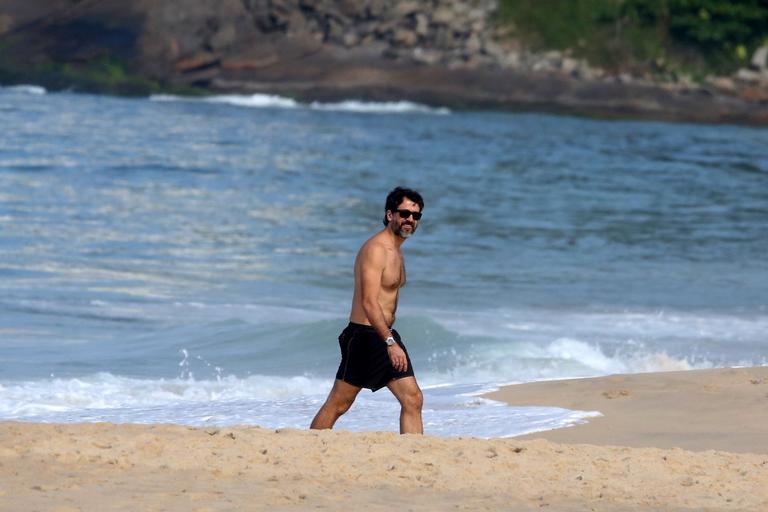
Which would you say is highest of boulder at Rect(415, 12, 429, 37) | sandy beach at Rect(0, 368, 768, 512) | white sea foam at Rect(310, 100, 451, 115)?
boulder at Rect(415, 12, 429, 37)

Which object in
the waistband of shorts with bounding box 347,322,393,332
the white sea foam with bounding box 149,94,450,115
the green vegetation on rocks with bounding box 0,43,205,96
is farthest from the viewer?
the green vegetation on rocks with bounding box 0,43,205,96

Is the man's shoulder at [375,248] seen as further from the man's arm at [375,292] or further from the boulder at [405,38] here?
the boulder at [405,38]

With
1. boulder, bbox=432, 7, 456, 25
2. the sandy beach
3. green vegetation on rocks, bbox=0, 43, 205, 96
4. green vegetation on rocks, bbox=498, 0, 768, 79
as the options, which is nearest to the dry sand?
the sandy beach

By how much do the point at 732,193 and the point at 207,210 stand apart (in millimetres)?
9966

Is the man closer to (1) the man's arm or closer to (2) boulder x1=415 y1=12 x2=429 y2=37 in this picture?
(1) the man's arm

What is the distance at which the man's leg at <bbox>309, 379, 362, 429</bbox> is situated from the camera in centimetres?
648

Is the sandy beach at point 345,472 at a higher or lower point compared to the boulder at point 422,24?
lower

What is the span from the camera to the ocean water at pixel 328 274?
9.12 meters

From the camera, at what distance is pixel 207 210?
20.0 m

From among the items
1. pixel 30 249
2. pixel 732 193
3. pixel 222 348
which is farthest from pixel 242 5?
pixel 222 348

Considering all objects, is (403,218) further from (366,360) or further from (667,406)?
(667,406)

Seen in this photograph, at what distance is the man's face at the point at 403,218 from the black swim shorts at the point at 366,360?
1.38ft

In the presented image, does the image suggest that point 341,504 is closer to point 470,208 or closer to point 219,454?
point 219,454

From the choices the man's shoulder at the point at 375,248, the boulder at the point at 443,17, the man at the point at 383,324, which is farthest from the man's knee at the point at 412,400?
the boulder at the point at 443,17
